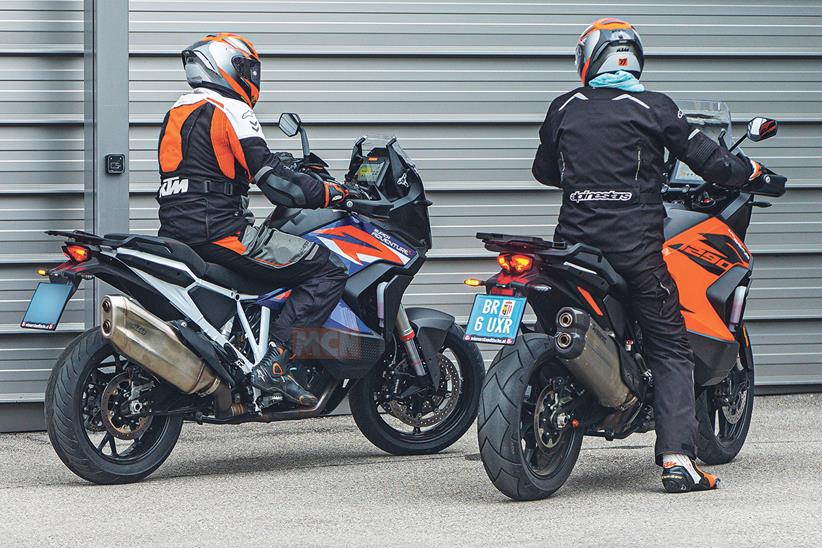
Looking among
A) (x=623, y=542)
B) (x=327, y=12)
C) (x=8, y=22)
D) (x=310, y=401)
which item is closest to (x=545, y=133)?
(x=310, y=401)

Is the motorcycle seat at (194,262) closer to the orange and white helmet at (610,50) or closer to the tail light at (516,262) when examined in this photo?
the tail light at (516,262)

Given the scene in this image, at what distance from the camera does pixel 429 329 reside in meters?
7.28

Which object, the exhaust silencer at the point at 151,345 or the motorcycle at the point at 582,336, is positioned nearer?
the motorcycle at the point at 582,336

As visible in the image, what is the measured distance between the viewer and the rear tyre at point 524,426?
5793mm

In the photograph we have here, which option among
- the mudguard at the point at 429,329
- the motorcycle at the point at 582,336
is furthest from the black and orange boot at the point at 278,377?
the motorcycle at the point at 582,336

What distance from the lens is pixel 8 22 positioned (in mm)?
8148

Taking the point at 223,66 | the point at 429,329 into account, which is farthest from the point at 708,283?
the point at 223,66

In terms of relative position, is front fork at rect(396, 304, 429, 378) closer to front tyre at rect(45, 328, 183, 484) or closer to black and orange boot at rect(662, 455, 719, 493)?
front tyre at rect(45, 328, 183, 484)

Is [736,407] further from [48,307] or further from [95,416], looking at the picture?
[48,307]

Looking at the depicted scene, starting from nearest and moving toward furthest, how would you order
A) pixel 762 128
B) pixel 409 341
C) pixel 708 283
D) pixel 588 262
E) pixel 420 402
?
pixel 588 262, pixel 762 128, pixel 708 283, pixel 409 341, pixel 420 402

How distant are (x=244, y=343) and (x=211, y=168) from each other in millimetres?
848

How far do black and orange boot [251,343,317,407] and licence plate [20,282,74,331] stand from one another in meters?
0.93

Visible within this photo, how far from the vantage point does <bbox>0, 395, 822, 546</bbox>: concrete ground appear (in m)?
5.27

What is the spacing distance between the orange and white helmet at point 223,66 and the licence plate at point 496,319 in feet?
5.78
